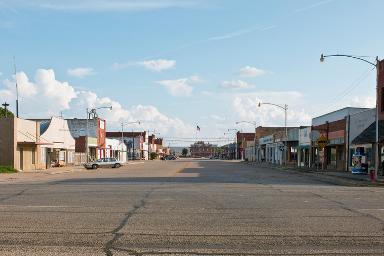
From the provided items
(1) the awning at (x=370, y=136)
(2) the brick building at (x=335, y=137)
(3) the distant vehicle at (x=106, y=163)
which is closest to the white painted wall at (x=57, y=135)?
(3) the distant vehicle at (x=106, y=163)

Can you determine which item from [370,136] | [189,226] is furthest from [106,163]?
[189,226]

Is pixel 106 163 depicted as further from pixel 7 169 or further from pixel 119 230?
pixel 119 230

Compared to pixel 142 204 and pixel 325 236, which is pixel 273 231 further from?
pixel 142 204

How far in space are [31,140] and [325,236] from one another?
155ft

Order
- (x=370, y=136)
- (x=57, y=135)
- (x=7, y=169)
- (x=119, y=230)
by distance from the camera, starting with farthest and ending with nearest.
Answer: (x=57, y=135) → (x=7, y=169) → (x=370, y=136) → (x=119, y=230)

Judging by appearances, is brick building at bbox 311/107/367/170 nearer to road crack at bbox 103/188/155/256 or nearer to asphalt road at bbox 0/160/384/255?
asphalt road at bbox 0/160/384/255

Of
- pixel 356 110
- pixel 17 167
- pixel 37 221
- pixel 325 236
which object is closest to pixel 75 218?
pixel 37 221

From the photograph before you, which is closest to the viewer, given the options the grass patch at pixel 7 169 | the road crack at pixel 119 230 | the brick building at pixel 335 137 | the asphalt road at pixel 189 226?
the road crack at pixel 119 230

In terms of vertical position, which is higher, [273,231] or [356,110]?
[356,110]

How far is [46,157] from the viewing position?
198 feet

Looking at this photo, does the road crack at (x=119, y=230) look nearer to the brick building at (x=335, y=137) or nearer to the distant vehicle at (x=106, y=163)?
the brick building at (x=335, y=137)

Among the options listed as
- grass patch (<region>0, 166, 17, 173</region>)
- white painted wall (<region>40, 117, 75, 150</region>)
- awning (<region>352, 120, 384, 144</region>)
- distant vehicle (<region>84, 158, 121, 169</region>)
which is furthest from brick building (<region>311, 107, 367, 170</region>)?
white painted wall (<region>40, 117, 75, 150</region>)

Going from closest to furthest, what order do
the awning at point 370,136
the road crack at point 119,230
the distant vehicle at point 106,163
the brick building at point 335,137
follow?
the road crack at point 119,230
the awning at point 370,136
the brick building at point 335,137
the distant vehicle at point 106,163

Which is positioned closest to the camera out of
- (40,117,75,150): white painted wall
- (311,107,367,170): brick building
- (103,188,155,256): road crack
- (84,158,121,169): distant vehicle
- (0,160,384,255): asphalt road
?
(103,188,155,256): road crack
